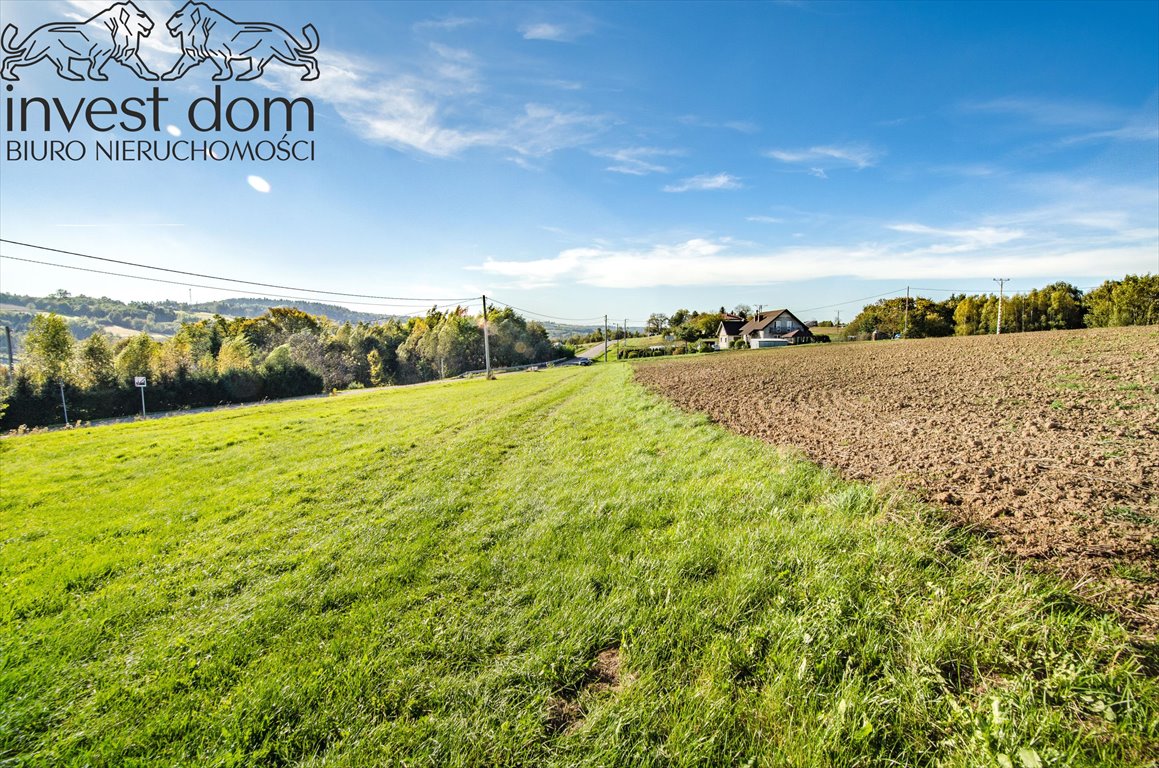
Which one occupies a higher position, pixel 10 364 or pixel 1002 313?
pixel 1002 313

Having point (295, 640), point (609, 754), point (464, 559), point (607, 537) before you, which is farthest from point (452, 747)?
point (607, 537)

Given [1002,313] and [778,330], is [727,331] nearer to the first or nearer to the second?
[778,330]

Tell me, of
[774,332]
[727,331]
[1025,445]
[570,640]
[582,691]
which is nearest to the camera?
[582,691]

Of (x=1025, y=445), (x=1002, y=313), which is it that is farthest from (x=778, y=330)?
(x=1025, y=445)

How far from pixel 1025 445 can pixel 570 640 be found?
790cm

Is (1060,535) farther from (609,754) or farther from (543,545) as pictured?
(543,545)

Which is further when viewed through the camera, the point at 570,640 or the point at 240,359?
the point at 240,359

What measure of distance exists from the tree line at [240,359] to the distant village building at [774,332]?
43.9 meters

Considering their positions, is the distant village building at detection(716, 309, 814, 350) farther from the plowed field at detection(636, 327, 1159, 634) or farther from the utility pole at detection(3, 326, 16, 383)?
the utility pole at detection(3, 326, 16, 383)

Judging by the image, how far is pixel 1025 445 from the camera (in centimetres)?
650

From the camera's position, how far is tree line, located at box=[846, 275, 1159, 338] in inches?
2186

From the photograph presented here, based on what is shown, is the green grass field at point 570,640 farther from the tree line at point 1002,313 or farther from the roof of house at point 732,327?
the roof of house at point 732,327

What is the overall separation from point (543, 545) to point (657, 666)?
7.23 feet

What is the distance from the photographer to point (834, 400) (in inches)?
496
